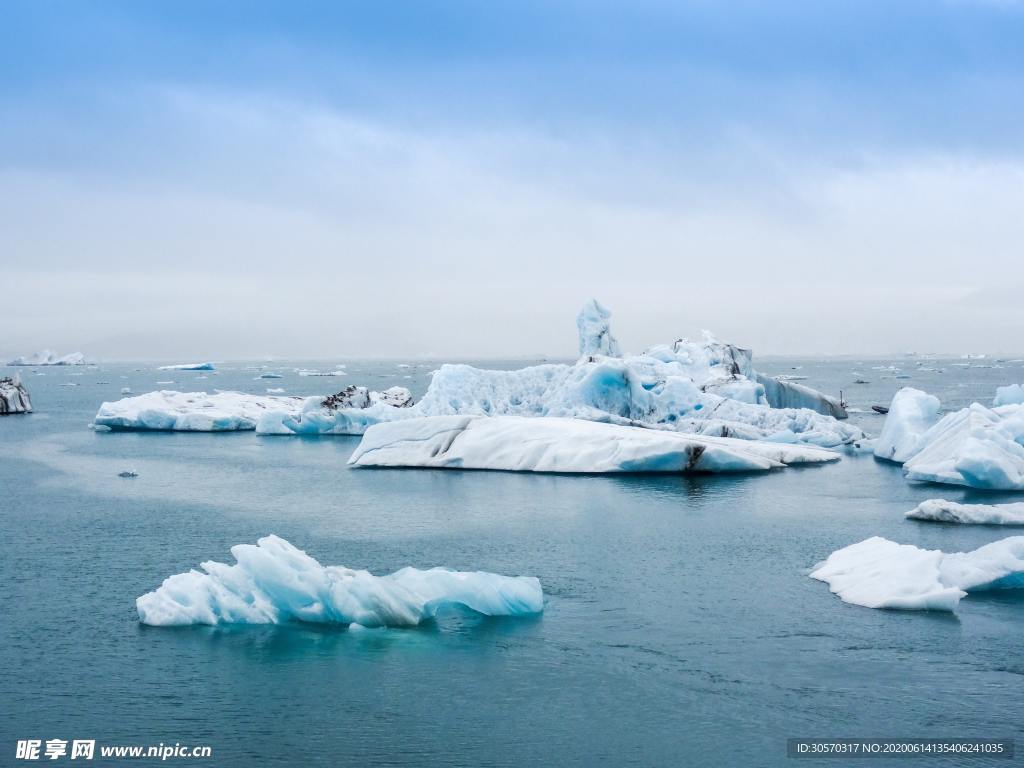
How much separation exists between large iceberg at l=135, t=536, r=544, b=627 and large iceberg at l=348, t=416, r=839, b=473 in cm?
1250

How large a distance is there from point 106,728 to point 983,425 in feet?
62.5

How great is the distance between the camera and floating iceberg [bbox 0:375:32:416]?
4947 cm

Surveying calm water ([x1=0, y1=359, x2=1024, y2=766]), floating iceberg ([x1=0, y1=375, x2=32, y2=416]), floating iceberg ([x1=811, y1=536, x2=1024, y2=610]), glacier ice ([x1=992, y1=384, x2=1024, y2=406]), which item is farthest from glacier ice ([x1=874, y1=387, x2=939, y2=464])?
floating iceberg ([x1=0, y1=375, x2=32, y2=416])

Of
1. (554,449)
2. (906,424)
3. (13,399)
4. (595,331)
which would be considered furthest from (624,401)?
(13,399)

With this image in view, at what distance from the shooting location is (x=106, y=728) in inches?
318

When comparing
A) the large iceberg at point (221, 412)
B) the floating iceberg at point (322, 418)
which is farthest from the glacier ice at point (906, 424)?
the floating iceberg at point (322, 418)

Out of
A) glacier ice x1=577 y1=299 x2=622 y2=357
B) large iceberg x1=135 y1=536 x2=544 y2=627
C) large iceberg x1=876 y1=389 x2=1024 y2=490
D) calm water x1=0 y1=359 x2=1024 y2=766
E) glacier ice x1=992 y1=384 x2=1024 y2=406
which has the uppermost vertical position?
glacier ice x1=577 y1=299 x2=622 y2=357

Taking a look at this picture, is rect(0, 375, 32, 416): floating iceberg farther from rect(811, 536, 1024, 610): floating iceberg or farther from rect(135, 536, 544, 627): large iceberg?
rect(811, 536, 1024, 610): floating iceberg

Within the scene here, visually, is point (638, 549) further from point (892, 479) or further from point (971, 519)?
point (892, 479)

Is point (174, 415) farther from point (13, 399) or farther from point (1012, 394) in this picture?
point (1012, 394)

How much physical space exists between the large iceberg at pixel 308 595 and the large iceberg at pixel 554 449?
12.5 m

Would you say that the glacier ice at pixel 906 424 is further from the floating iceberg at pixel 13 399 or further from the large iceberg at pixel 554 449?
the floating iceberg at pixel 13 399

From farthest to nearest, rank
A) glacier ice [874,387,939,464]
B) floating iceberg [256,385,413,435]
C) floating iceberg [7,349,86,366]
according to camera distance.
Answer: floating iceberg [7,349,86,366] < floating iceberg [256,385,413,435] < glacier ice [874,387,939,464]

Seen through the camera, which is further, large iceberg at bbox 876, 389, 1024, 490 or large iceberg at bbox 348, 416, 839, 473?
large iceberg at bbox 348, 416, 839, 473
